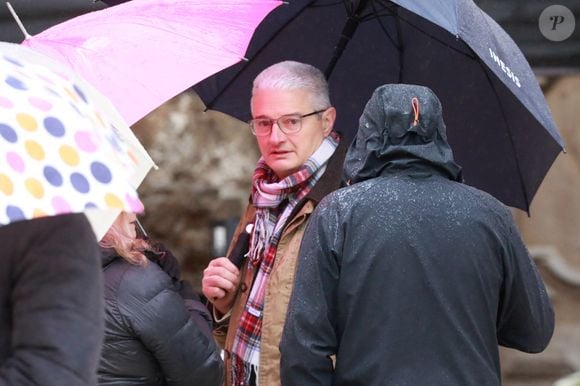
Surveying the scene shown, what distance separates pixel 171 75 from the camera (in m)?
3.72

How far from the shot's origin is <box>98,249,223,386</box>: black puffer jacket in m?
3.59

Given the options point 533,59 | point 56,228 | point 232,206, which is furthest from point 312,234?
point 232,206

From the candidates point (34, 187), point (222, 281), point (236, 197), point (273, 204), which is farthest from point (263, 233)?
point (236, 197)

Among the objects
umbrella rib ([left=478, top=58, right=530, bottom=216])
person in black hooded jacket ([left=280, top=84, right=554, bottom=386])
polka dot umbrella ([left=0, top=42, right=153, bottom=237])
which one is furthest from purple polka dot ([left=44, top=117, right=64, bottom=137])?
umbrella rib ([left=478, top=58, right=530, bottom=216])

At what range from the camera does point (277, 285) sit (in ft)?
12.2

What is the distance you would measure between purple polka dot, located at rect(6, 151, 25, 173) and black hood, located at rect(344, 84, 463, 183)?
1339 mm

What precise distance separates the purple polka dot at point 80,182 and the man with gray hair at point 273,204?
1.62 meters

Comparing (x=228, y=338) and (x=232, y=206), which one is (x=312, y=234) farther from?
(x=232, y=206)

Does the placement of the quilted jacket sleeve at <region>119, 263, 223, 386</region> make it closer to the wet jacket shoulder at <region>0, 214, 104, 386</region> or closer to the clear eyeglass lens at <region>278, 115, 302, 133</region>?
the clear eyeglass lens at <region>278, 115, 302, 133</region>

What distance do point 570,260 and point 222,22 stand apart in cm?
385

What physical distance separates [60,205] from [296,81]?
6.56 feet

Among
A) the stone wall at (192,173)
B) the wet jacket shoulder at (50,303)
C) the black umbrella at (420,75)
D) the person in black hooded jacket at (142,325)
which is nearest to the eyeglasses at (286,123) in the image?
the black umbrella at (420,75)

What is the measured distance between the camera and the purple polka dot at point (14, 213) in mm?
2062

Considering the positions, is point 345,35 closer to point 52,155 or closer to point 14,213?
point 52,155
